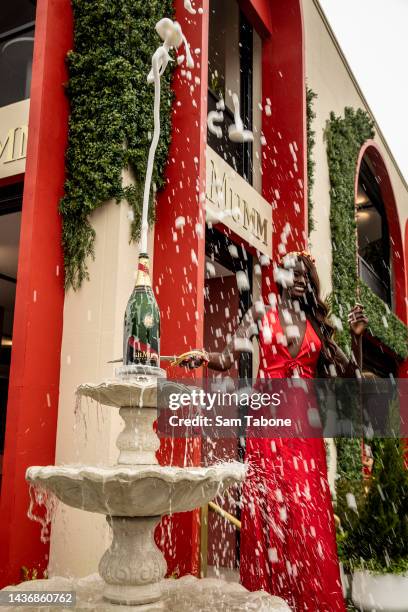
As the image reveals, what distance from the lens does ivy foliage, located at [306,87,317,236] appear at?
26.2 ft

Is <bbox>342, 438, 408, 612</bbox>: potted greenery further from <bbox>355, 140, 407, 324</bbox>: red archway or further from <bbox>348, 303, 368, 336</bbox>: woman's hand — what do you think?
<bbox>355, 140, 407, 324</bbox>: red archway

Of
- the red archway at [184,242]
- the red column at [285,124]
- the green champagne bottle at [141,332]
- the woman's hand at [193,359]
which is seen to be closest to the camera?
the green champagne bottle at [141,332]

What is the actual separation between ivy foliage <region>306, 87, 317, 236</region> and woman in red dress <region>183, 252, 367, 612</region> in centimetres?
450

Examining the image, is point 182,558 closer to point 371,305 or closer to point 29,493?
point 29,493

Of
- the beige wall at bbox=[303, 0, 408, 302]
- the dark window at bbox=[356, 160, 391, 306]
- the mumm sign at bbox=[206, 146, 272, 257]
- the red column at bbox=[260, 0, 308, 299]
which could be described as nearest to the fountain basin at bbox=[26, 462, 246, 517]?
the mumm sign at bbox=[206, 146, 272, 257]

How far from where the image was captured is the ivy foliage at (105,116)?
4.58 meters

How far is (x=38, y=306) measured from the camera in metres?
4.35

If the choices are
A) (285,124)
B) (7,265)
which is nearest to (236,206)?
(285,124)

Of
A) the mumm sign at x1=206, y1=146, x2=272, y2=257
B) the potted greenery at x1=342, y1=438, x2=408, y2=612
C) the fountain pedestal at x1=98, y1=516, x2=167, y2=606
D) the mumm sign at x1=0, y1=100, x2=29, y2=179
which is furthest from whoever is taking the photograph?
the mumm sign at x1=206, y1=146, x2=272, y2=257

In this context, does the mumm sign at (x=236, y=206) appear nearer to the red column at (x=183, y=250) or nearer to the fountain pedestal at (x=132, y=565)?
the red column at (x=183, y=250)

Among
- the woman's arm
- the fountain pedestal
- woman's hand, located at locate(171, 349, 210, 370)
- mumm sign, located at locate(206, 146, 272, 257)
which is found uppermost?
mumm sign, located at locate(206, 146, 272, 257)

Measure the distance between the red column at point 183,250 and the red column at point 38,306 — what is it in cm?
82

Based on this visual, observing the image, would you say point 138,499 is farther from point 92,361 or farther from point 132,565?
point 92,361

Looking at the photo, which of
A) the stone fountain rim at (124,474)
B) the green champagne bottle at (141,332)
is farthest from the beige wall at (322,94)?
the stone fountain rim at (124,474)
